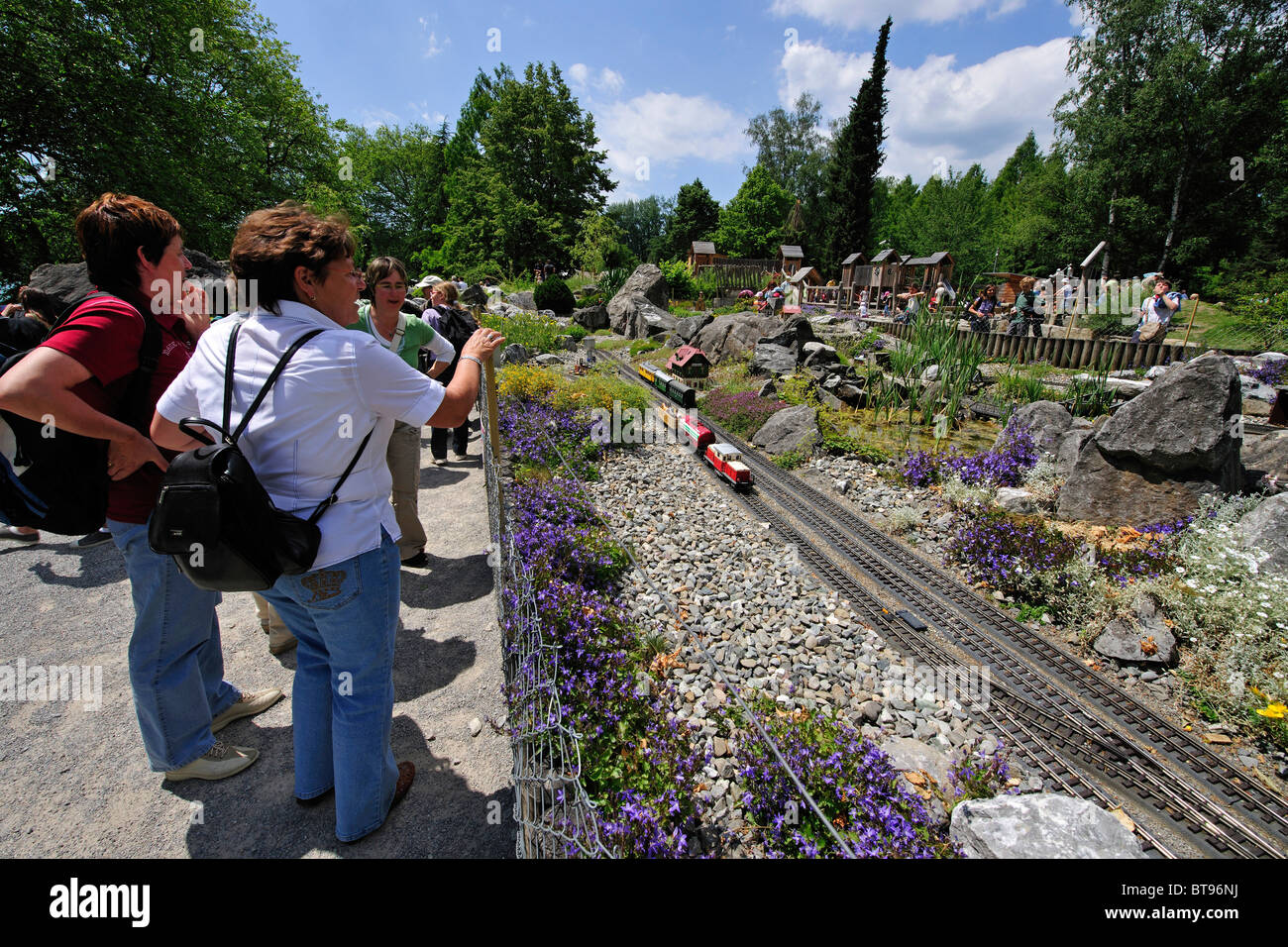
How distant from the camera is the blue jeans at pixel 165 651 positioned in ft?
7.87

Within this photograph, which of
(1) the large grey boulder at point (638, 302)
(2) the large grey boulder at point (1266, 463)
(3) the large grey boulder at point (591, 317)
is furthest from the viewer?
(3) the large grey boulder at point (591, 317)

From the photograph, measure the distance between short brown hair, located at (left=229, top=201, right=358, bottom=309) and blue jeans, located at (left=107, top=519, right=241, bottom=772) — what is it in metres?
1.39

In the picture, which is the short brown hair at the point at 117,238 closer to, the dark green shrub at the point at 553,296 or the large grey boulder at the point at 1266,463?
the large grey boulder at the point at 1266,463

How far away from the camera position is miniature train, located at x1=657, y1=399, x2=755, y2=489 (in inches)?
312

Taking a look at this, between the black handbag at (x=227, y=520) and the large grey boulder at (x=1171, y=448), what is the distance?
26.1 feet

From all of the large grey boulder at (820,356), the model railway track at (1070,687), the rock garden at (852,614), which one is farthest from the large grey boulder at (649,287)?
the model railway track at (1070,687)

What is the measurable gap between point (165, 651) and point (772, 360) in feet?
43.7

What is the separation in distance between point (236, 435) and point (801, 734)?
3.31m

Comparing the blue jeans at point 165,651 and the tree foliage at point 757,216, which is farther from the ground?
the tree foliage at point 757,216

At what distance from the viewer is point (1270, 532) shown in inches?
188

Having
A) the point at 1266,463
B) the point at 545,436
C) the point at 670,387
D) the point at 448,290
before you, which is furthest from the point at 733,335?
the point at 1266,463

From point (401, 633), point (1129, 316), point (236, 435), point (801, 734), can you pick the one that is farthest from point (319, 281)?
point (1129, 316)

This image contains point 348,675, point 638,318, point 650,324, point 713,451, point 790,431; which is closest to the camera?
point 348,675

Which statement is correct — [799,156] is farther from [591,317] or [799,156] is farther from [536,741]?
[536,741]
